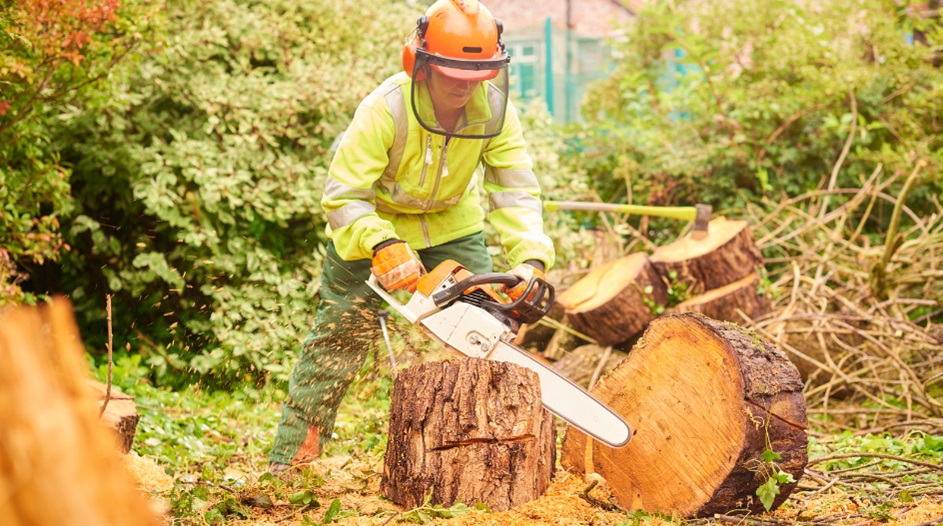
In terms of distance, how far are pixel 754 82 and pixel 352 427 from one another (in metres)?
5.37

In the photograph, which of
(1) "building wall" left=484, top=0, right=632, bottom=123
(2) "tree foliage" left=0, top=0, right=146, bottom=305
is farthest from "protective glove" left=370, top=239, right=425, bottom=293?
(1) "building wall" left=484, top=0, right=632, bottom=123

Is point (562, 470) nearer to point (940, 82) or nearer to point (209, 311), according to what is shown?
point (209, 311)

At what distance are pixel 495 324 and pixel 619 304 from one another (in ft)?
7.27

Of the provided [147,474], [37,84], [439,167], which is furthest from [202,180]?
[439,167]

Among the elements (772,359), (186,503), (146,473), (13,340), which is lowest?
(146,473)

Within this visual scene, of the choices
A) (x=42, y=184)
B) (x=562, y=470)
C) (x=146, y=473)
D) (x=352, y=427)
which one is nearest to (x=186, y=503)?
(x=146, y=473)

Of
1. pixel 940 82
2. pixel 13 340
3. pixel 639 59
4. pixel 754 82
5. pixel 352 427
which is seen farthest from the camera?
pixel 639 59

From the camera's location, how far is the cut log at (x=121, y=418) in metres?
3.36

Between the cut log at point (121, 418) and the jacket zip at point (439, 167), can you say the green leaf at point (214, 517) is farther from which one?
the jacket zip at point (439, 167)

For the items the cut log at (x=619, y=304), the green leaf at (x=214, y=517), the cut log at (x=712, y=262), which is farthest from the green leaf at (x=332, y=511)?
the cut log at (x=712, y=262)

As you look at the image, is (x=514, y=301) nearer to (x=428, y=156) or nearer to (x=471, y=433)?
(x=471, y=433)

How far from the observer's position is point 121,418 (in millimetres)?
3426

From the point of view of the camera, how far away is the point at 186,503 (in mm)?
2717

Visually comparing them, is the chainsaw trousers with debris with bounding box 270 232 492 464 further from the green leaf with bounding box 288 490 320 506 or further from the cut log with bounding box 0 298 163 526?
the cut log with bounding box 0 298 163 526
